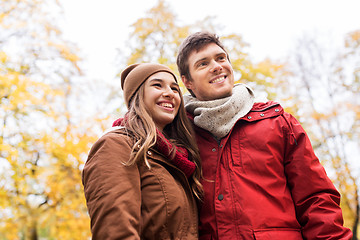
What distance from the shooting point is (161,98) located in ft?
7.10

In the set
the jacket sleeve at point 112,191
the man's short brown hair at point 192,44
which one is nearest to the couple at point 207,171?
the jacket sleeve at point 112,191

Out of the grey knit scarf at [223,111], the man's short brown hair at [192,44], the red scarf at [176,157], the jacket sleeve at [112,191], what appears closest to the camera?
the jacket sleeve at [112,191]

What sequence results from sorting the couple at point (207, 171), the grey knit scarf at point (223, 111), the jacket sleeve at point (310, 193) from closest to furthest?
the couple at point (207, 171) < the jacket sleeve at point (310, 193) < the grey knit scarf at point (223, 111)

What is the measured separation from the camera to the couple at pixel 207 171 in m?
1.64

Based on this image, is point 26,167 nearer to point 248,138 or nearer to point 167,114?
point 167,114

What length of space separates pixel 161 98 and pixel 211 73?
1.66 feet

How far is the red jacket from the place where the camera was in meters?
1.81

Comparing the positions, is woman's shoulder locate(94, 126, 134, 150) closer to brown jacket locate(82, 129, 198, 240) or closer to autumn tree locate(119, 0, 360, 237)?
brown jacket locate(82, 129, 198, 240)

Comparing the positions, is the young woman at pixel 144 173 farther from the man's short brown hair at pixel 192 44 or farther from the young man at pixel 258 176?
the man's short brown hair at pixel 192 44

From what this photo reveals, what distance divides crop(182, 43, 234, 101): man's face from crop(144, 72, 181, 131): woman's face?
27cm

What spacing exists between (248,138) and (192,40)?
96 centimetres

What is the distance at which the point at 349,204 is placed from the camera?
9656mm

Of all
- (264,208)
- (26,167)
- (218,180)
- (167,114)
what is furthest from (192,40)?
(26,167)

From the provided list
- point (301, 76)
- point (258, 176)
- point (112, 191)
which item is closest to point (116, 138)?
point (112, 191)
